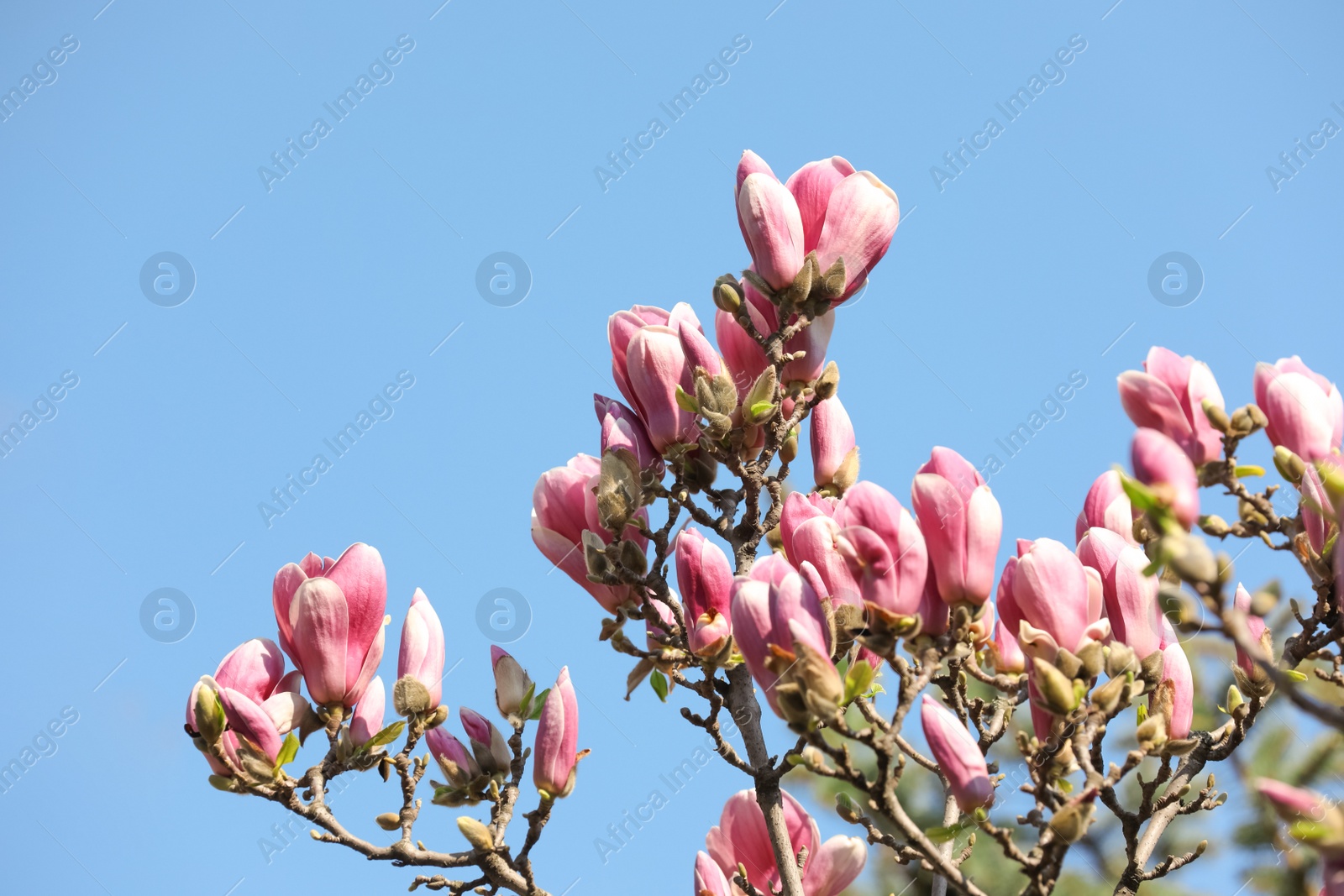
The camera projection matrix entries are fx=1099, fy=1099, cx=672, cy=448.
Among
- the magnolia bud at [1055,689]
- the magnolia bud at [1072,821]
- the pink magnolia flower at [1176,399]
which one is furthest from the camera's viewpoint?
the pink magnolia flower at [1176,399]

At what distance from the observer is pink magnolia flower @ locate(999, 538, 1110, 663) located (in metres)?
1.39

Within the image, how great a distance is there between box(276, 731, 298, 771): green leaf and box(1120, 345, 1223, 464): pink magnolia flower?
4.14 feet

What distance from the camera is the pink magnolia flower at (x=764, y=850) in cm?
161

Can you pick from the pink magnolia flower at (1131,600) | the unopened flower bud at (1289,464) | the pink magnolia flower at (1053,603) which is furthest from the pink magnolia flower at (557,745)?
the unopened flower bud at (1289,464)

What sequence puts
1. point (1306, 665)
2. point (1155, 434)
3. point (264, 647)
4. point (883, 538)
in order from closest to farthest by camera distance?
point (1155, 434) < point (883, 538) < point (264, 647) < point (1306, 665)

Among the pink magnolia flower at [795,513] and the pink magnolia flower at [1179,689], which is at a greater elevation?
the pink magnolia flower at [795,513]

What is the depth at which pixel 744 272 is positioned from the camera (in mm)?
1670

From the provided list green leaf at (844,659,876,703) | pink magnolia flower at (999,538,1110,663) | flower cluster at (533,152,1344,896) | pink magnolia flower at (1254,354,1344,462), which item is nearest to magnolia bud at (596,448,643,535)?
flower cluster at (533,152,1344,896)

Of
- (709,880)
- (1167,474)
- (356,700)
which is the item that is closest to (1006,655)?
(709,880)

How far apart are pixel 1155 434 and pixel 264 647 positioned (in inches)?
51.5

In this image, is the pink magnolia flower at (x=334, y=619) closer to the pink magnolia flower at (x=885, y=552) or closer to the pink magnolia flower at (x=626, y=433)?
the pink magnolia flower at (x=626, y=433)

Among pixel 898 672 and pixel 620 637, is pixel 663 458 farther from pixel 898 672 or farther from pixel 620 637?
pixel 898 672

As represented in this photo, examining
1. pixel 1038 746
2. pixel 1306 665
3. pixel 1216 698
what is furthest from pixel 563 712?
pixel 1216 698

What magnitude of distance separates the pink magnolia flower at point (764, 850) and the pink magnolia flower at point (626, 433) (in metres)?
0.53
